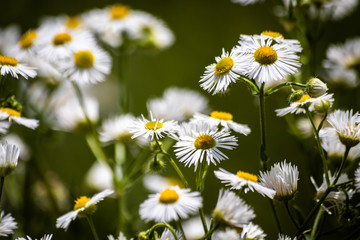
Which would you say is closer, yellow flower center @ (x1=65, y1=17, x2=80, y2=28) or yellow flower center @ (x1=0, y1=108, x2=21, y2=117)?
yellow flower center @ (x1=0, y1=108, x2=21, y2=117)

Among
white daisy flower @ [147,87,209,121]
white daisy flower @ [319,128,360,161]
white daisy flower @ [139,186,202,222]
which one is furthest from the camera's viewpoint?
white daisy flower @ [147,87,209,121]

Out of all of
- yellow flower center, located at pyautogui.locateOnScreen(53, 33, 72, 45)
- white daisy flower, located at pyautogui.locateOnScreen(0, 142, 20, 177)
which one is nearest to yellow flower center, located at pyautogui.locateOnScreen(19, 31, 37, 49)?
yellow flower center, located at pyautogui.locateOnScreen(53, 33, 72, 45)

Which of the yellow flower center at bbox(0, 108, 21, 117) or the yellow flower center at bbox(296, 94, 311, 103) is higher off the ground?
the yellow flower center at bbox(296, 94, 311, 103)

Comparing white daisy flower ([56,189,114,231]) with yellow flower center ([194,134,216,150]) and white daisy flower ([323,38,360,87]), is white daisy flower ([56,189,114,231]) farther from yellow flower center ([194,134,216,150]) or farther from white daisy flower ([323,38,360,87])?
white daisy flower ([323,38,360,87])

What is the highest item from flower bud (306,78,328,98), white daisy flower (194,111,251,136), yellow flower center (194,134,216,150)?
flower bud (306,78,328,98)

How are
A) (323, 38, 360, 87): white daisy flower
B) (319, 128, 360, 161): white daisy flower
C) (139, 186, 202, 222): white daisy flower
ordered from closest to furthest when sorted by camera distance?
1. (139, 186, 202, 222): white daisy flower
2. (319, 128, 360, 161): white daisy flower
3. (323, 38, 360, 87): white daisy flower

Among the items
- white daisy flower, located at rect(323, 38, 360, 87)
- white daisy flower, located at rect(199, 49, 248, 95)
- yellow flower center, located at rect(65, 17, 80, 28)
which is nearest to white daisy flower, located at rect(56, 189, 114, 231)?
white daisy flower, located at rect(199, 49, 248, 95)

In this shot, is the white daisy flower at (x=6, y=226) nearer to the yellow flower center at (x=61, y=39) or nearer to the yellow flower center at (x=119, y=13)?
the yellow flower center at (x=61, y=39)
